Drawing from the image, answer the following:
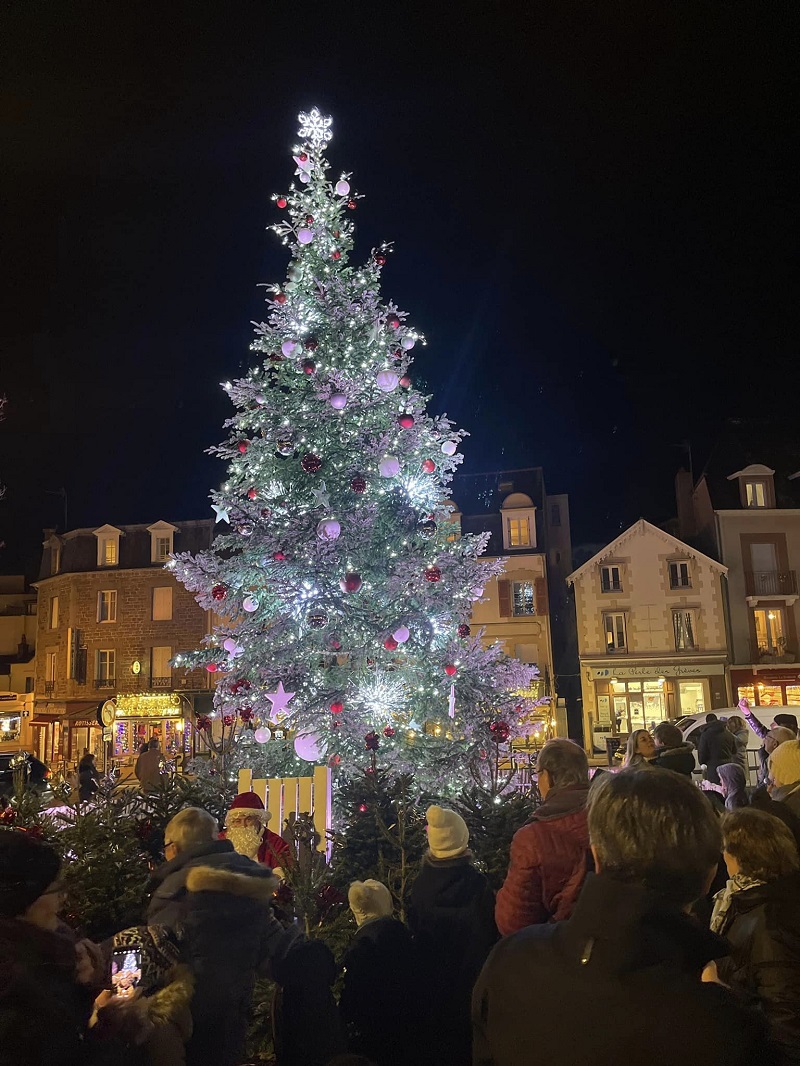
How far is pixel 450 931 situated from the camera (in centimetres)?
349

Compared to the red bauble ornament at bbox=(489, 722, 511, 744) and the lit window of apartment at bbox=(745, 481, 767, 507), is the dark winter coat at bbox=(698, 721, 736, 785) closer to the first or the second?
the red bauble ornament at bbox=(489, 722, 511, 744)

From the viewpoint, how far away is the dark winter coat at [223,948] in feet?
9.82

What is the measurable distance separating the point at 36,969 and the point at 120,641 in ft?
114

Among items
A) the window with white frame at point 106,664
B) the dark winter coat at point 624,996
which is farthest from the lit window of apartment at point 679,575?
the dark winter coat at point 624,996

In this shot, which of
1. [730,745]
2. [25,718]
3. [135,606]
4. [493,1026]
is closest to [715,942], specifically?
[493,1026]

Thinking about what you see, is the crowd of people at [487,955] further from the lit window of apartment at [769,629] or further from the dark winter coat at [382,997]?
the lit window of apartment at [769,629]

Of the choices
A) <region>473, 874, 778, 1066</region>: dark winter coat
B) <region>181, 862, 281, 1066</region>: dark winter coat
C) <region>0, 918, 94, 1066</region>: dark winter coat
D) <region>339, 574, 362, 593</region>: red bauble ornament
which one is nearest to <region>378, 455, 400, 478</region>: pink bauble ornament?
<region>339, 574, 362, 593</region>: red bauble ornament

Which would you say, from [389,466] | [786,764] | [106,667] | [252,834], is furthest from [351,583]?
[106,667]

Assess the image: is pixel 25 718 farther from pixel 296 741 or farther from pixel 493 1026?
pixel 493 1026

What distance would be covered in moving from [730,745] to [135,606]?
30251mm

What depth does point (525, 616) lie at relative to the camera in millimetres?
32750

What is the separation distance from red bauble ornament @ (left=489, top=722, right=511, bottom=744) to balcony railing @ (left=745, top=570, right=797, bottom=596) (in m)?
25.3

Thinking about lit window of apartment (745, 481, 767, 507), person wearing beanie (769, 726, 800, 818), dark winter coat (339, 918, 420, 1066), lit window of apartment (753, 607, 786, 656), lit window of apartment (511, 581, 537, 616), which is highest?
lit window of apartment (745, 481, 767, 507)

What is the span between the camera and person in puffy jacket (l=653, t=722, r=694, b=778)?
7258 mm
